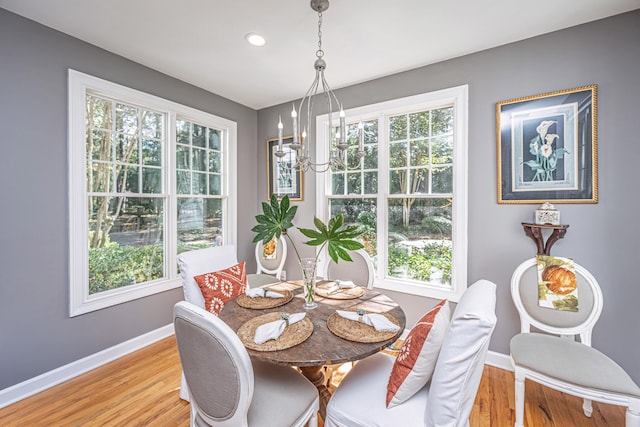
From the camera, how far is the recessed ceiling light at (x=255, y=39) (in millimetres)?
2150

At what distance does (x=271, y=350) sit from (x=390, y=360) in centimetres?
72

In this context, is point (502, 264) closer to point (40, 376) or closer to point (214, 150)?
point (214, 150)

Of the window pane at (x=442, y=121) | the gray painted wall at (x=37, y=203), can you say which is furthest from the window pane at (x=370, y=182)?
the gray painted wall at (x=37, y=203)

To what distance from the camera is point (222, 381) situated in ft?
3.40

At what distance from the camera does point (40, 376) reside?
2049 millimetres

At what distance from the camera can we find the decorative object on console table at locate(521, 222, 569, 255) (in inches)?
79.3

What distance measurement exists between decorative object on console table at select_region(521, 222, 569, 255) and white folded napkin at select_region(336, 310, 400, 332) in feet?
4.76

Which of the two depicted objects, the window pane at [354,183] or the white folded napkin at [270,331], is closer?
the white folded napkin at [270,331]

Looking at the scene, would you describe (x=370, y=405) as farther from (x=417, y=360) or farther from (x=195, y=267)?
(x=195, y=267)

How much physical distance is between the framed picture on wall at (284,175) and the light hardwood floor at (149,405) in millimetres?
2209

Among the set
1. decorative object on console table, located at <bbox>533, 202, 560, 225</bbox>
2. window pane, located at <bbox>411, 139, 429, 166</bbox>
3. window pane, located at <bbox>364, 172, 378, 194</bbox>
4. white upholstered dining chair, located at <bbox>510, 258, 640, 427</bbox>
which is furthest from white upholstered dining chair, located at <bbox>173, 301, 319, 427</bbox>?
window pane, located at <bbox>411, 139, 429, 166</bbox>

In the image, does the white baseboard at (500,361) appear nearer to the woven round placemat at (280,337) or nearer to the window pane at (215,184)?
the woven round placemat at (280,337)

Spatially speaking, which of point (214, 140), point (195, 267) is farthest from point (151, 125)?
point (195, 267)

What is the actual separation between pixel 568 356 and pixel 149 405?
8.57 feet
